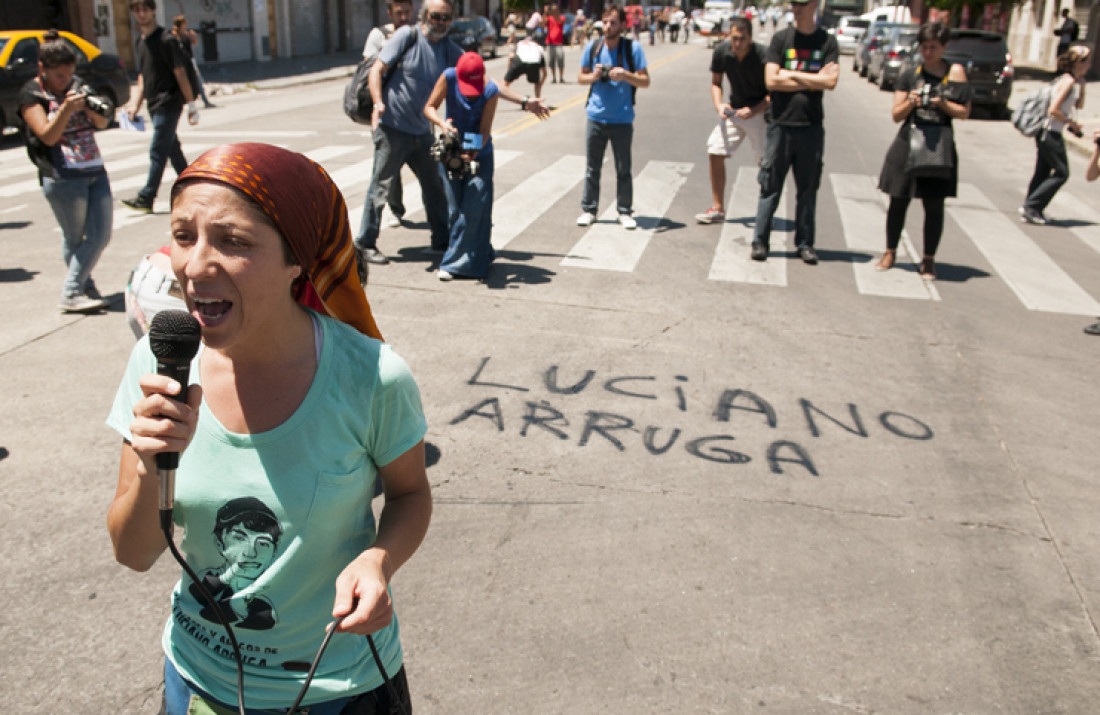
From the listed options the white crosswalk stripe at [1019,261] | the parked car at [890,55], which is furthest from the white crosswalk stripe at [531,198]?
the parked car at [890,55]

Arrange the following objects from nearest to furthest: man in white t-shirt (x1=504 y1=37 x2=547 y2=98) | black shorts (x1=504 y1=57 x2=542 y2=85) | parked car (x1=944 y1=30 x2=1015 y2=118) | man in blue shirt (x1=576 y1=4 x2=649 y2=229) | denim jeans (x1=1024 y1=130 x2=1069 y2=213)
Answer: man in blue shirt (x1=576 y1=4 x2=649 y2=229)
denim jeans (x1=1024 y1=130 x2=1069 y2=213)
black shorts (x1=504 y1=57 x2=542 y2=85)
man in white t-shirt (x1=504 y1=37 x2=547 y2=98)
parked car (x1=944 y1=30 x2=1015 y2=118)

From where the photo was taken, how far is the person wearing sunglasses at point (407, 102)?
7621 mm

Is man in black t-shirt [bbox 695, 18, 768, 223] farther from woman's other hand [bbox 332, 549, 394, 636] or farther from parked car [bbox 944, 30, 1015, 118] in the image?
parked car [bbox 944, 30, 1015, 118]

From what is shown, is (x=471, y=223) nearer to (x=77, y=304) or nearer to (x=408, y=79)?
(x=408, y=79)

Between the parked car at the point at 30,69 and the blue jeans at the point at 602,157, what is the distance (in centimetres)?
812

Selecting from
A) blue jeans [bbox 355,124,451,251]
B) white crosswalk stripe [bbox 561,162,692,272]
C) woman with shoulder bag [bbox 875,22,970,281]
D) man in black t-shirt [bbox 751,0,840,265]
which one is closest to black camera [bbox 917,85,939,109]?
woman with shoulder bag [bbox 875,22,970,281]

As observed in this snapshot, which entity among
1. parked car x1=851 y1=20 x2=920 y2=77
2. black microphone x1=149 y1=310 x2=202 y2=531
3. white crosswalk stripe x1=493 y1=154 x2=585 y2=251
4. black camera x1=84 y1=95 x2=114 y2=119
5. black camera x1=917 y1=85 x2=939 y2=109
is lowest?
white crosswalk stripe x1=493 y1=154 x2=585 y2=251

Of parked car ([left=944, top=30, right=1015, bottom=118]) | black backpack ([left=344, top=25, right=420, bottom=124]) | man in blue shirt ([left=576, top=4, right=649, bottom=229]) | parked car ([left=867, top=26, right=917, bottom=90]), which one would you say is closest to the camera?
black backpack ([left=344, top=25, right=420, bottom=124])

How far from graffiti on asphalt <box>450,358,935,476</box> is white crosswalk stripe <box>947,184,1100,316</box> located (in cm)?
316

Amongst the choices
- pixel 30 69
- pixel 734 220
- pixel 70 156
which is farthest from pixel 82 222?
pixel 30 69

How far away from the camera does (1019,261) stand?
8.84 metres

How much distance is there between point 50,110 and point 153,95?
3.60m

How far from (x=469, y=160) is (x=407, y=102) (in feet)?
2.68

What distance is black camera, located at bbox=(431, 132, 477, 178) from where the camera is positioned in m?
7.18
